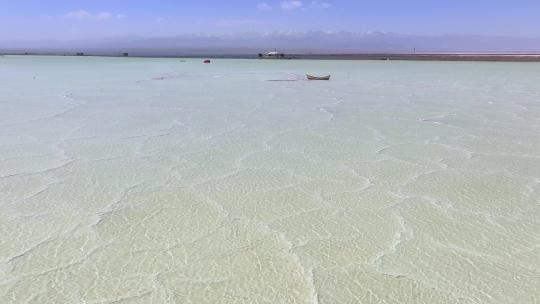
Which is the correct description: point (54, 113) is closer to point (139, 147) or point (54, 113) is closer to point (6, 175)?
point (139, 147)

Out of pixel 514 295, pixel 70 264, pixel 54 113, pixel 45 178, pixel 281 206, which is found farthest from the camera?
pixel 54 113

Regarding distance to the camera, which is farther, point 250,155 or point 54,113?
point 54,113

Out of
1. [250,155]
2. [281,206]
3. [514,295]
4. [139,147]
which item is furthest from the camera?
[139,147]

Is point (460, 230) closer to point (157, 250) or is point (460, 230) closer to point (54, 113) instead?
point (157, 250)

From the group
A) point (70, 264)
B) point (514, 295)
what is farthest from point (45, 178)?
point (514, 295)

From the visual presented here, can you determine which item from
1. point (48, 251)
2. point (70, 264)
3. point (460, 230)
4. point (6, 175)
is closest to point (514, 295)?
point (460, 230)

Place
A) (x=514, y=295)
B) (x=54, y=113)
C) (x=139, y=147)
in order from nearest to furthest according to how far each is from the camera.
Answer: (x=514, y=295)
(x=139, y=147)
(x=54, y=113)
